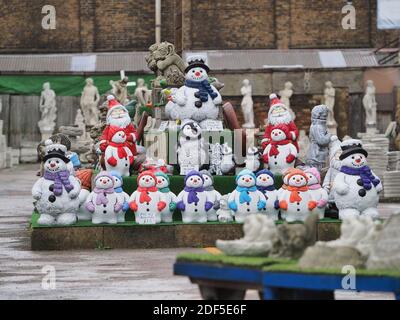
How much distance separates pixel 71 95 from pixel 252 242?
3735 cm

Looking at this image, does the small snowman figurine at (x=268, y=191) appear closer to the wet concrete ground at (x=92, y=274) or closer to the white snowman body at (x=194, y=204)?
the white snowman body at (x=194, y=204)

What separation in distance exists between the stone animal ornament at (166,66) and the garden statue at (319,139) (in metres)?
2.95

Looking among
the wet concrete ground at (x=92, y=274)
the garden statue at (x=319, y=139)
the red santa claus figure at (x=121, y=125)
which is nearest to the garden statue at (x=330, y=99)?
the garden statue at (x=319, y=139)

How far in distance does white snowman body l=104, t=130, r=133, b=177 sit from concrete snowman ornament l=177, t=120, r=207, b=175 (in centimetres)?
76

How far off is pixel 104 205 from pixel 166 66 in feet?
17.0

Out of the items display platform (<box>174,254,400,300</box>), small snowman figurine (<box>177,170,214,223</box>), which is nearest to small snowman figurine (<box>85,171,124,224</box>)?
small snowman figurine (<box>177,170,214,223</box>)

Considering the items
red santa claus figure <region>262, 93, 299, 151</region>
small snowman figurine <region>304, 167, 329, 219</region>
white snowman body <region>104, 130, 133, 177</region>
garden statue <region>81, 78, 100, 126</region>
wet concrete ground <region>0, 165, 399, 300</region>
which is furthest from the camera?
garden statue <region>81, 78, 100, 126</region>

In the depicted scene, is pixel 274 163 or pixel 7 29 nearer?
pixel 274 163

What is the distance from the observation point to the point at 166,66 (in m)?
22.2

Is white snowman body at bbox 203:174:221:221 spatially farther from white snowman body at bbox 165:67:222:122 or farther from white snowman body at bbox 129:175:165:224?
white snowman body at bbox 165:67:222:122

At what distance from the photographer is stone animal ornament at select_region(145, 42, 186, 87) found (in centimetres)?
2208

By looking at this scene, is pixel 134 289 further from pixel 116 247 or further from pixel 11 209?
pixel 11 209

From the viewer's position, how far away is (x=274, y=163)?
63.6 feet

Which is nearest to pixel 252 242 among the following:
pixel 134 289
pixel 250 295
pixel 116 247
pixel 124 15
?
pixel 250 295
